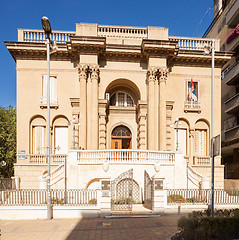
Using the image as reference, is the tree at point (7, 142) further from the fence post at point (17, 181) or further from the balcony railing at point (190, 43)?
the balcony railing at point (190, 43)

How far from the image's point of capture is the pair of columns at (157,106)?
71.8 ft

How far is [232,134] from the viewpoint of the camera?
87.0 feet

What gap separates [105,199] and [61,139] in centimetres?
1215

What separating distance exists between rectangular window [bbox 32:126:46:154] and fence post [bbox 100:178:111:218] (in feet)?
39.9

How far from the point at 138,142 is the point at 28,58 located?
15.1 m

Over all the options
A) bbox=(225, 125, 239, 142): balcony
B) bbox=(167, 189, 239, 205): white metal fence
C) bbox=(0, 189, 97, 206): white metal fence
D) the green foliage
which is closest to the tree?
bbox=(0, 189, 97, 206): white metal fence

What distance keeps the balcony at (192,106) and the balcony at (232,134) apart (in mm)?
6173

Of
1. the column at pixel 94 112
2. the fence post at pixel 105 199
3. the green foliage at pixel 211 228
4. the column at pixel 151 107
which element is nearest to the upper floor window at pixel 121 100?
the column at pixel 151 107

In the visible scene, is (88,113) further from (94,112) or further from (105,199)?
(105,199)

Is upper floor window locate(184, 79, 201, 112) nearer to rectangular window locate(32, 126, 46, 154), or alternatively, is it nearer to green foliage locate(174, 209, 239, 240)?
rectangular window locate(32, 126, 46, 154)

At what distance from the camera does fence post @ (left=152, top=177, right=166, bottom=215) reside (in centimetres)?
1255

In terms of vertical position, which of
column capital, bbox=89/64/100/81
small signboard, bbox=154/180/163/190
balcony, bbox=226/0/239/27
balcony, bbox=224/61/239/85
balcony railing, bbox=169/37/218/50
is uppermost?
balcony, bbox=226/0/239/27

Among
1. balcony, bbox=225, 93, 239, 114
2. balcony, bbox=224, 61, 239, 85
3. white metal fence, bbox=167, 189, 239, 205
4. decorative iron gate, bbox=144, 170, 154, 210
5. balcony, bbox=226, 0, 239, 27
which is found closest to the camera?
decorative iron gate, bbox=144, 170, 154, 210

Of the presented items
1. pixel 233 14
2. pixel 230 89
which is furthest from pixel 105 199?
pixel 233 14
